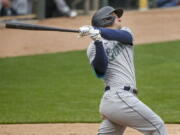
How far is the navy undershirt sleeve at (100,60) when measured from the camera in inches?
230

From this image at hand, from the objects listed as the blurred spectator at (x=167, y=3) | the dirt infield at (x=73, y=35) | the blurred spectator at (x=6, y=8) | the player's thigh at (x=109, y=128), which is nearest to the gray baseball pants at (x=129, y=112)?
the player's thigh at (x=109, y=128)

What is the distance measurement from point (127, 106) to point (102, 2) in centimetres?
1313

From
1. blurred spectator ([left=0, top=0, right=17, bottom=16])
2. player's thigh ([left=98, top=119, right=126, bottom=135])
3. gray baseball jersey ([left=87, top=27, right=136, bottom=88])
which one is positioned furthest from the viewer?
blurred spectator ([left=0, top=0, right=17, bottom=16])

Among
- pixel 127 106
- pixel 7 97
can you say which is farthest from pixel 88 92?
pixel 127 106

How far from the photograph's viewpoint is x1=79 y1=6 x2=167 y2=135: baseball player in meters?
5.87

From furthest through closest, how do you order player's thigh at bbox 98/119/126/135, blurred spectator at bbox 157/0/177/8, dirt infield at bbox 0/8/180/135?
blurred spectator at bbox 157/0/177/8 < dirt infield at bbox 0/8/180/135 < player's thigh at bbox 98/119/126/135

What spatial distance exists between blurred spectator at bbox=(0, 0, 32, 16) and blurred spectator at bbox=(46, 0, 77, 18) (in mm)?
506

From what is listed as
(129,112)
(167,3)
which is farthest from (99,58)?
(167,3)

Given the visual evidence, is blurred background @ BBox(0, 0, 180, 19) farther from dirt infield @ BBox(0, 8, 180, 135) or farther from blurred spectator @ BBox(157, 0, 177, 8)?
dirt infield @ BBox(0, 8, 180, 135)

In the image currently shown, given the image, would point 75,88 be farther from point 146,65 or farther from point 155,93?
point 146,65

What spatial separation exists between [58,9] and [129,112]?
12.1m

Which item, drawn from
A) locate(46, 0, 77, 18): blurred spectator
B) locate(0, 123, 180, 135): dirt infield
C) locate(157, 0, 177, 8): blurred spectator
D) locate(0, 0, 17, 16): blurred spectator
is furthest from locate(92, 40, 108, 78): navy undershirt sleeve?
locate(157, 0, 177, 8): blurred spectator

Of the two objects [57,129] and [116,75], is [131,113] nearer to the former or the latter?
[116,75]

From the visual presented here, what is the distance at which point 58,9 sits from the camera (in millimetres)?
17812
